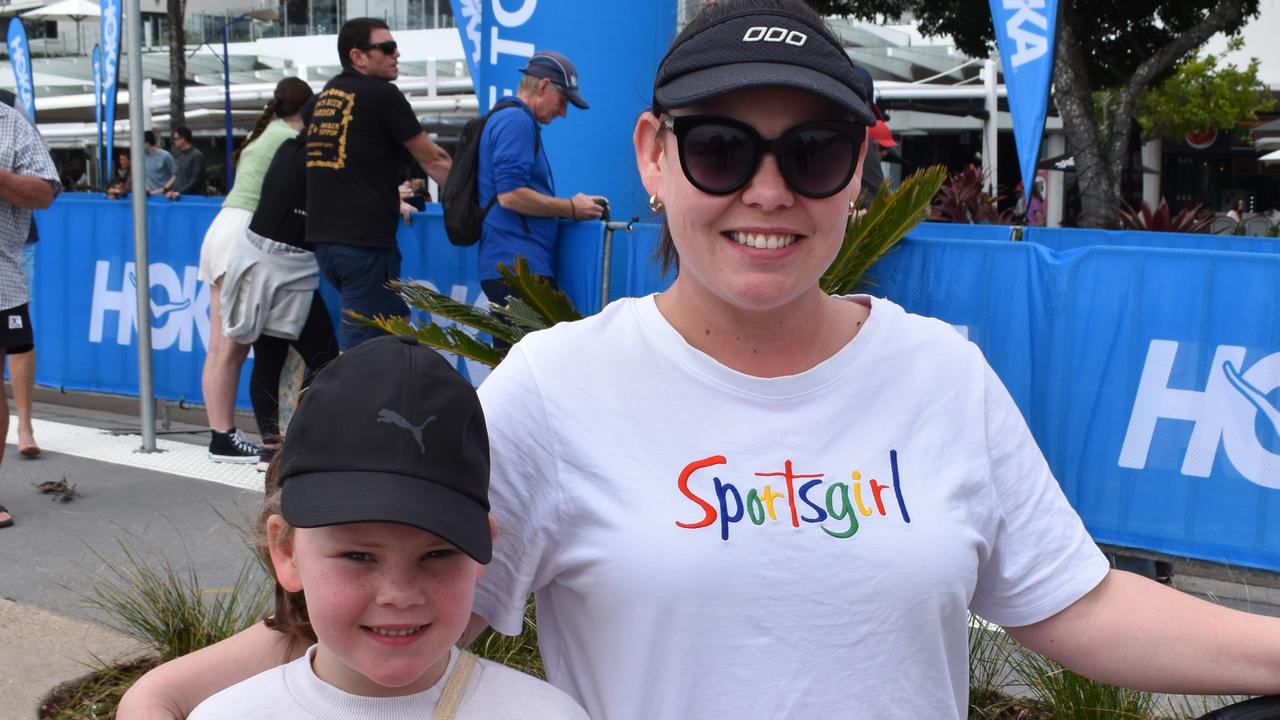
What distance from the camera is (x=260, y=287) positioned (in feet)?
22.8

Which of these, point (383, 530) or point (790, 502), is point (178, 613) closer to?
point (383, 530)

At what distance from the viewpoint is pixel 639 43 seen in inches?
270

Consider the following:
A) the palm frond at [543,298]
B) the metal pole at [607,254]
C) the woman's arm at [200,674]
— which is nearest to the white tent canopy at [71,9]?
the metal pole at [607,254]

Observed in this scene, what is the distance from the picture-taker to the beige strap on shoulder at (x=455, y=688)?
1690 mm

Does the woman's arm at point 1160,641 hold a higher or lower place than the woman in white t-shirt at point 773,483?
lower

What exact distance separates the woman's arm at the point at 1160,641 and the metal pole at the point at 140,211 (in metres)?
5.92

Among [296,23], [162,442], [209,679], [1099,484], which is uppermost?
[296,23]

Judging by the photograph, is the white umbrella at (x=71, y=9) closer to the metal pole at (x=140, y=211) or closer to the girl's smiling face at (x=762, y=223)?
the metal pole at (x=140, y=211)

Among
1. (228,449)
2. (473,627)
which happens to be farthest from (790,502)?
(228,449)

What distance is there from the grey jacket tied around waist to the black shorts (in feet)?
3.49

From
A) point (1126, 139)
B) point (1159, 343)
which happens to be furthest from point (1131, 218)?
point (1126, 139)

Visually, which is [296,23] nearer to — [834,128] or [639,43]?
[639,43]

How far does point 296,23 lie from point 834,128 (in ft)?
159

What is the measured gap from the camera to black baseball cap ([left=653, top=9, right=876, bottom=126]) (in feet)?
5.57
